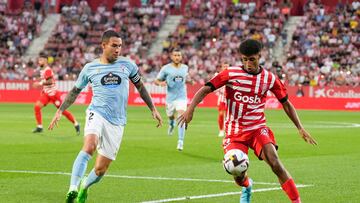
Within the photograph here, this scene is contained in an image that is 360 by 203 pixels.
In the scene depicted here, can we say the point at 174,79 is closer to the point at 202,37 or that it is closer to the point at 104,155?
the point at 104,155

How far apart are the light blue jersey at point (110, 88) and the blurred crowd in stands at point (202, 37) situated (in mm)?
37878

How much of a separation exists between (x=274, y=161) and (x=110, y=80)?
266 centimetres

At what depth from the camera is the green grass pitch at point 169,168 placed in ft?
41.7

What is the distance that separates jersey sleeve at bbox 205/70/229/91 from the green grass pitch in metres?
2.29

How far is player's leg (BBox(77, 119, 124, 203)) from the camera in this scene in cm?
1132

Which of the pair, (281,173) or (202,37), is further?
(202,37)

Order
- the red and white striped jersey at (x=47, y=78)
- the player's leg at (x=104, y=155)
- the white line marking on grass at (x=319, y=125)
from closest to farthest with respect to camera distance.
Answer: the player's leg at (x=104, y=155) < the red and white striped jersey at (x=47, y=78) < the white line marking on grass at (x=319, y=125)

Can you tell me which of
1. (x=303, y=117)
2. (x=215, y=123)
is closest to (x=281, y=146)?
(x=215, y=123)

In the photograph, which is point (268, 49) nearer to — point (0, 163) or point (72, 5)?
point (72, 5)

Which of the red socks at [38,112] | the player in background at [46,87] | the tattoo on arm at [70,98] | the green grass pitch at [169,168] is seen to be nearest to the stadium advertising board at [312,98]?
the green grass pitch at [169,168]

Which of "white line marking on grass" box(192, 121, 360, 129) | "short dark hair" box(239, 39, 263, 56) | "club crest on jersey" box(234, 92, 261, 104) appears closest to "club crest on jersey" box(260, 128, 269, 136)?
"club crest on jersey" box(234, 92, 261, 104)

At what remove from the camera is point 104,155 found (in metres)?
11.5

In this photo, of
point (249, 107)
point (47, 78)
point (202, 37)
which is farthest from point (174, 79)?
point (202, 37)

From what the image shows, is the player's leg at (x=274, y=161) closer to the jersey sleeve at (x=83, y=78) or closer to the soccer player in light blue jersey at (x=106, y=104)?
the soccer player in light blue jersey at (x=106, y=104)
